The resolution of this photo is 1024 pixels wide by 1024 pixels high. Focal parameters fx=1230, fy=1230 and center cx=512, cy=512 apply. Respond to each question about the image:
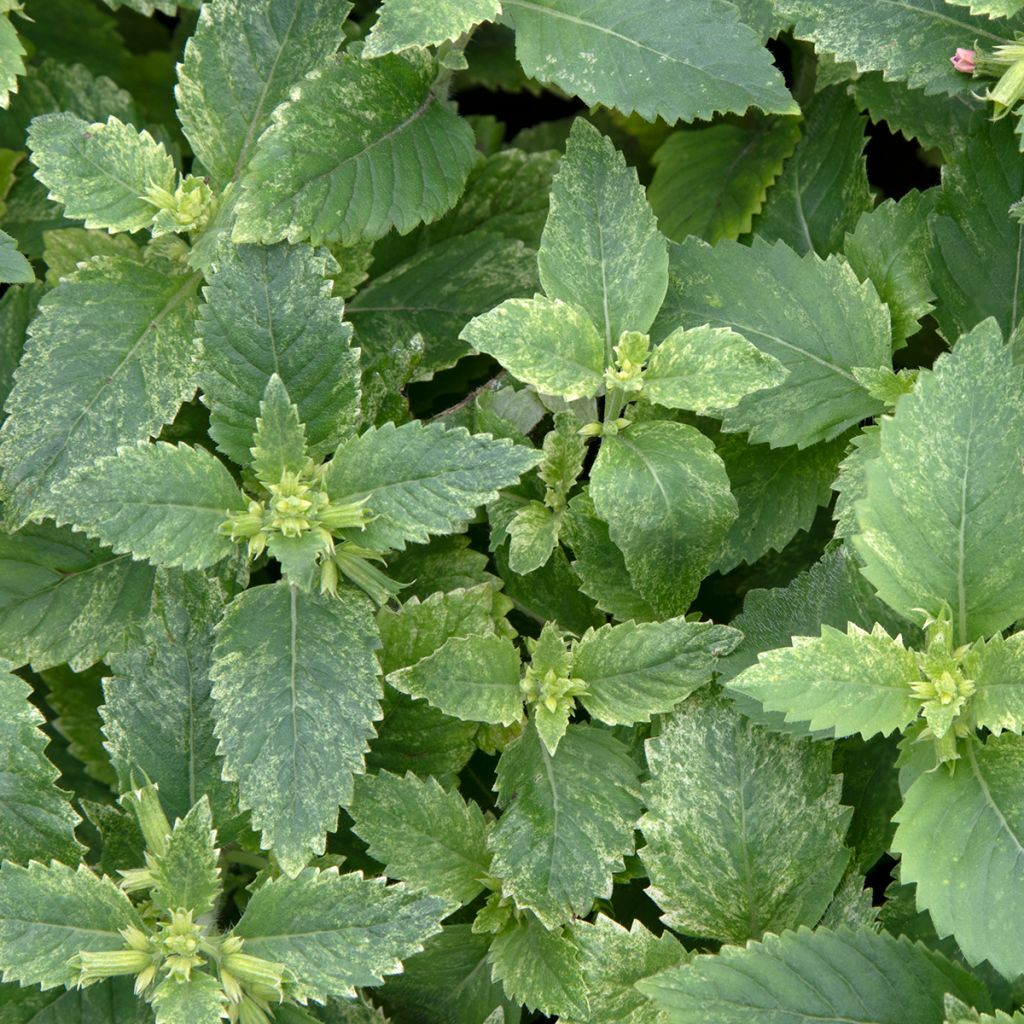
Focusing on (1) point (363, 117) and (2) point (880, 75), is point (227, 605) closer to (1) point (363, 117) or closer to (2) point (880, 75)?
(1) point (363, 117)

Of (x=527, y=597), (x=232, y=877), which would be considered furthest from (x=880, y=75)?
(x=232, y=877)

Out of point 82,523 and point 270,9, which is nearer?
point 82,523

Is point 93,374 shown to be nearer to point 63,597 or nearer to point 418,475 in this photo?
point 63,597

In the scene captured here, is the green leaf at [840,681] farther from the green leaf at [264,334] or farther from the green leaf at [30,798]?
the green leaf at [30,798]

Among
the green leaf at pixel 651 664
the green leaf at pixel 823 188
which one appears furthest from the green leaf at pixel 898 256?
the green leaf at pixel 651 664

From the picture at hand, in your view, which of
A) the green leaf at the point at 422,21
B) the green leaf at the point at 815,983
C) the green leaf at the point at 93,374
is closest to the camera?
the green leaf at the point at 815,983

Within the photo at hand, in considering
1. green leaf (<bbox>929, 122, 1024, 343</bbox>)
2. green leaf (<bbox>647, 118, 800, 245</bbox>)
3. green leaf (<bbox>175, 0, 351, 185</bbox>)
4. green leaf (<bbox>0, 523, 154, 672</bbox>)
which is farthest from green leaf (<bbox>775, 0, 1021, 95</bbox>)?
green leaf (<bbox>0, 523, 154, 672</bbox>)
